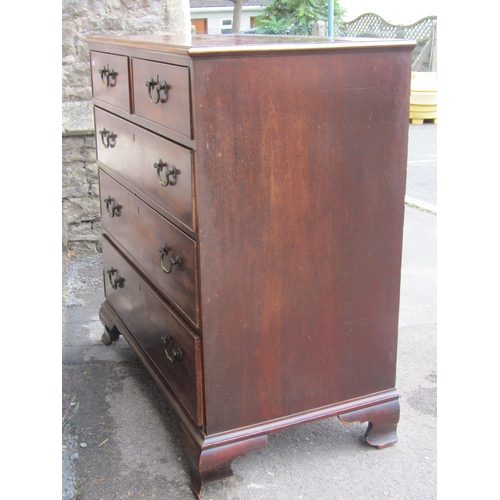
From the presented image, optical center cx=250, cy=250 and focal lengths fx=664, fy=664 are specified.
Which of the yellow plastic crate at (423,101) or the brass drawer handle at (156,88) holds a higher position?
the brass drawer handle at (156,88)

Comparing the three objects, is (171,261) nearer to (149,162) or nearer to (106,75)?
→ (149,162)

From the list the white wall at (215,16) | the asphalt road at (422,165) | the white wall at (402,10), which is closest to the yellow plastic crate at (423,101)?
the asphalt road at (422,165)

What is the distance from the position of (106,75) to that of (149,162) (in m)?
0.59

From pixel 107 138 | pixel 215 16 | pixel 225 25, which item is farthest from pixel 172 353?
pixel 225 25

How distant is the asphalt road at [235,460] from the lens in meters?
2.22

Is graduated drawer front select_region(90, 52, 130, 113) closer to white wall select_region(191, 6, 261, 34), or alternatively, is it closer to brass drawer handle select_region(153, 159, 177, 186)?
brass drawer handle select_region(153, 159, 177, 186)

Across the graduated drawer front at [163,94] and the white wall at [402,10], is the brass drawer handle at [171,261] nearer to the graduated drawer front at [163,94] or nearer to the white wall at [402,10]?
the graduated drawer front at [163,94]

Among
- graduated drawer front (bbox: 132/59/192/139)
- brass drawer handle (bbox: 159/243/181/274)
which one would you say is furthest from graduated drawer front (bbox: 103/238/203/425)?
graduated drawer front (bbox: 132/59/192/139)

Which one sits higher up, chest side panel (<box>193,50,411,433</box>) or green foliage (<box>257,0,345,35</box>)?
green foliage (<box>257,0,345,35</box>)

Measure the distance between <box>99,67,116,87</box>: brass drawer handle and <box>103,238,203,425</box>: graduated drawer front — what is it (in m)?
0.74

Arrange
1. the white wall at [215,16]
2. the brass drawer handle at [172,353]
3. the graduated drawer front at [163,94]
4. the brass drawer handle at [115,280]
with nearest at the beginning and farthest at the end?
the graduated drawer front at [163,94] → the brass drawer handle at [172,353] → the brass drawer handle at [115,280] → the white wall at [215,16]

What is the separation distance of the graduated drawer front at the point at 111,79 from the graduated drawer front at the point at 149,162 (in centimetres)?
7

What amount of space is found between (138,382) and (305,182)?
1400 millimetres

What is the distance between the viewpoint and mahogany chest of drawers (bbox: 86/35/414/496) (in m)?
1.91
